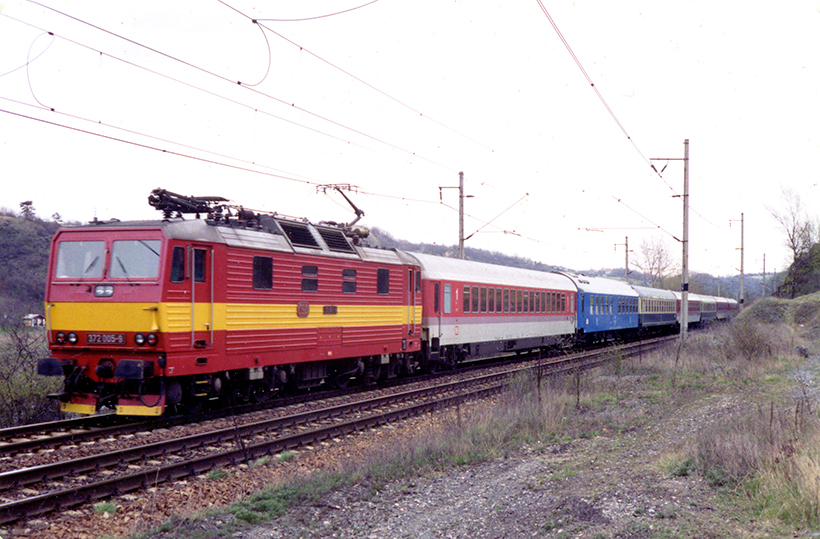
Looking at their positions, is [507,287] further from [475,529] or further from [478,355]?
[475,529]

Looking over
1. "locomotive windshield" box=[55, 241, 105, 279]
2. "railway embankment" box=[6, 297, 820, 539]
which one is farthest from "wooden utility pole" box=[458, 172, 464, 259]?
"locomotive windshield" box=[55, 241, 105, 279]

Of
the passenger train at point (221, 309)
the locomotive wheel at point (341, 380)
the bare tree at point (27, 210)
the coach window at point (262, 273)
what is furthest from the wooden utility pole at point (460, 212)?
the bare tree at point (27, 210)

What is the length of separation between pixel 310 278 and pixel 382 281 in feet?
10.2

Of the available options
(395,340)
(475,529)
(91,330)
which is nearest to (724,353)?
(395,340)

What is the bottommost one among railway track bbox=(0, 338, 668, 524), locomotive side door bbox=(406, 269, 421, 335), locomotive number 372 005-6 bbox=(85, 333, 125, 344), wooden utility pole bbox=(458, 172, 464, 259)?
railway track bbox=(0, 338, 668, 524)

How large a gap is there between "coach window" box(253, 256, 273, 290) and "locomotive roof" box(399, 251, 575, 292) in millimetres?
6332

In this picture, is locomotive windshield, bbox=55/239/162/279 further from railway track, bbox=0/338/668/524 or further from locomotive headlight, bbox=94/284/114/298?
railway track, bbox=0/338/668/524

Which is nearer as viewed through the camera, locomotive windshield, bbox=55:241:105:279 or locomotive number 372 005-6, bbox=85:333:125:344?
locomotive number 372 005-6, bbox=85:333:125:344

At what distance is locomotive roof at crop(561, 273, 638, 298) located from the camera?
31969 mm

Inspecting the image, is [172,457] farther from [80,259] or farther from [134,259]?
[80,259]

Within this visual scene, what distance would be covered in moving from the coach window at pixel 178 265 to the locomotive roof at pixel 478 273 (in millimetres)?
8458

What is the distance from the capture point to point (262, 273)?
12227 mm

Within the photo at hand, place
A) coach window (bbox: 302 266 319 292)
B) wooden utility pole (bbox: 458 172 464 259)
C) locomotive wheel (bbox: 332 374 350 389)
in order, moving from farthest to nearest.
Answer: wooden utility pole (bbox: 458 172 464 259)
locomotive wheel (bbox: 332 374 350 389)
coach window (bbox: 302 266 319 292)

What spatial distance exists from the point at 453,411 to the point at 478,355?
8.85 meters
